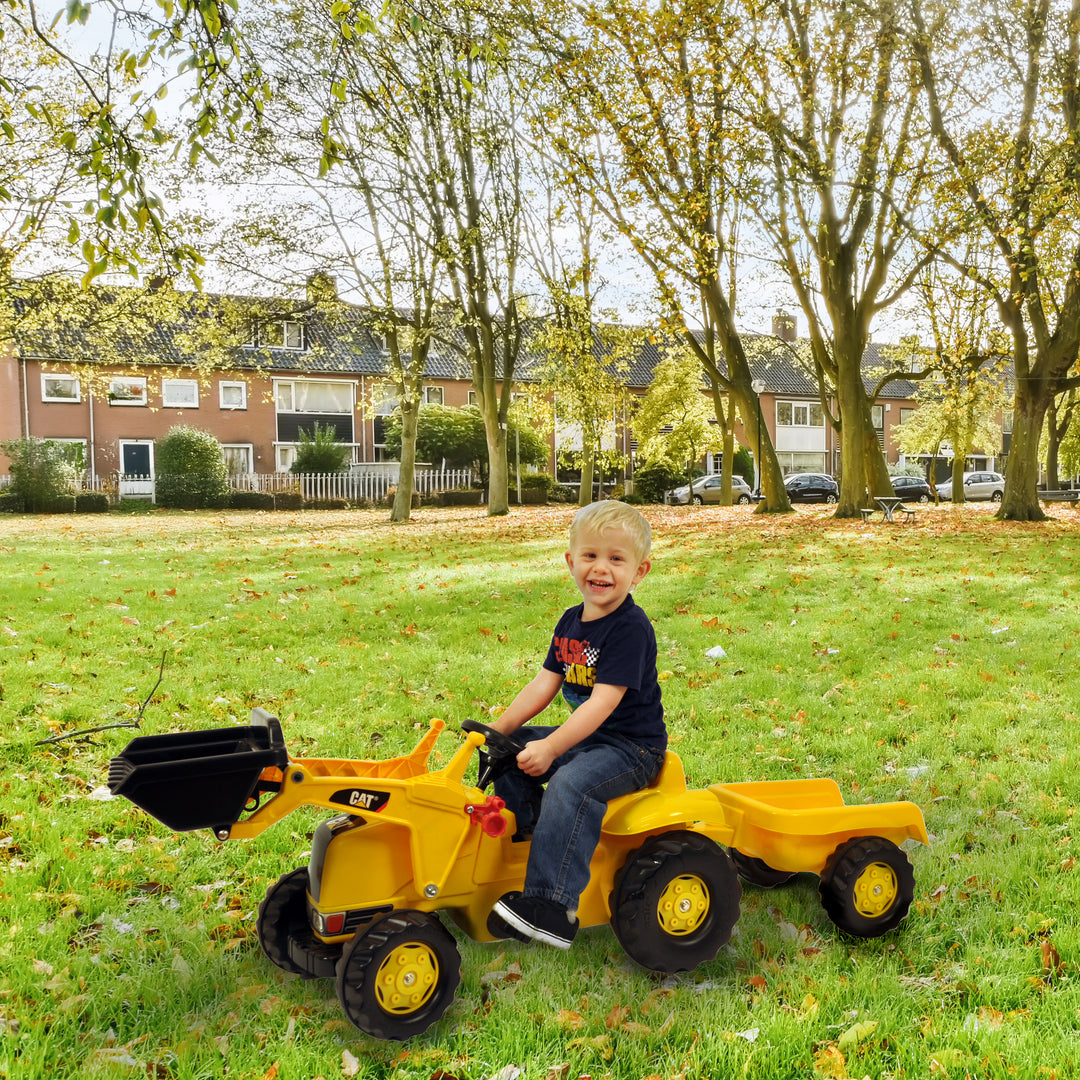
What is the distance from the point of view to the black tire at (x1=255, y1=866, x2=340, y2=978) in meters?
2.88

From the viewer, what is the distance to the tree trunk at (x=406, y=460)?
24797 millimetres

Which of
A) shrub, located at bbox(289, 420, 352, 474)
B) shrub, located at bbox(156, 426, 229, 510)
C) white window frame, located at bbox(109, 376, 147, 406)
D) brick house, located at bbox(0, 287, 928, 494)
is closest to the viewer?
shrub, located at bbox(156, 426, 229, 510)

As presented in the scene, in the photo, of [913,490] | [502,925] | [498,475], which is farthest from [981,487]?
[502,925]

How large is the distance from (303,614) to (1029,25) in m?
18.7

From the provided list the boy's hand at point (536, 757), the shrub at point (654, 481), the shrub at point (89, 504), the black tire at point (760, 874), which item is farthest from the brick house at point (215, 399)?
the boy's hand at point (536, 757)

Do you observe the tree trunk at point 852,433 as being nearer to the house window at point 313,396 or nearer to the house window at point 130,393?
the house window at point 313,396

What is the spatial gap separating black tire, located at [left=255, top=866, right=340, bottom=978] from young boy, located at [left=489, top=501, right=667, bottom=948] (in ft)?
2.03

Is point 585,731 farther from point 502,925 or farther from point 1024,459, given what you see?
point 1024,459

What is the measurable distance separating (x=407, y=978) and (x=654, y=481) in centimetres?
4322

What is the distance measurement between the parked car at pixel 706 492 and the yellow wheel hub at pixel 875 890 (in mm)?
39438

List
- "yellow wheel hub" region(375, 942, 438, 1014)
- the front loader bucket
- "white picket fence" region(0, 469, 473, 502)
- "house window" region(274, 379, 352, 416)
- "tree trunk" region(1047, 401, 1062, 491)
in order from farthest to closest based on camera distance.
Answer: "house window" region(274, 379, 352, 416) < "white picket fence" region(0, 469, 473, 502) < "tree trunk" region(1047, 401, 1062, 491) < "yellow wheel hub" region(375, 942, 438, 1014) < the front loader bucket

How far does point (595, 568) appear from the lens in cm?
317

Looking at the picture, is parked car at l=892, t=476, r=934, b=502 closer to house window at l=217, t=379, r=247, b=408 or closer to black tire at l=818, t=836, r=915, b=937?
house window at l=217, t=379, r=247, b=408

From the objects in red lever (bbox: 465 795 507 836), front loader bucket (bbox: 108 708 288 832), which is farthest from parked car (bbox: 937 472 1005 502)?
front loader bucket (bbox: 108 708 288 832)
